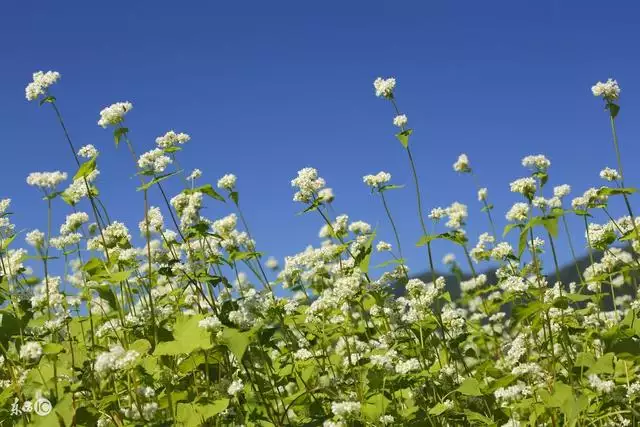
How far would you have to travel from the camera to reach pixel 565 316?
253 inches

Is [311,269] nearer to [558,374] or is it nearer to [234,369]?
[234,369]

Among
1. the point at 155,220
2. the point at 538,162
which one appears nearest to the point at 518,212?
the point at 538,162

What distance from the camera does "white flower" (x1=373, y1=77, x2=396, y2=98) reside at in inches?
292

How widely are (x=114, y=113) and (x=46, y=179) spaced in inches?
49.7

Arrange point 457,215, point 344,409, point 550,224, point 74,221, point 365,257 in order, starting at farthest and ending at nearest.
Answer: point 457,215, point 74,221, point 365,257, point 344,409, point 550,224

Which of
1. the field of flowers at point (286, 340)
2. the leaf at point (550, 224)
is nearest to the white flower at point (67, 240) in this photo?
the field of flowers at point (286, 340)

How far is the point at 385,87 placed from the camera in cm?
743

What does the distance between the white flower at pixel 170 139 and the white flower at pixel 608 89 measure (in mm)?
3904

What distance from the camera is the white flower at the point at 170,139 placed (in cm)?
638

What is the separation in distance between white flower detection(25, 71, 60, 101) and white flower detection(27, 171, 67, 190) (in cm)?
74

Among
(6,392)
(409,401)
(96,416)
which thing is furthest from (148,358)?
(409,401)

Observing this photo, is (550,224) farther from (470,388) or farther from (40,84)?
(40,84)

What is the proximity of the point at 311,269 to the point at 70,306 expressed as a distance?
285 centimetres

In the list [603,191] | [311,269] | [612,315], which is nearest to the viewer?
[603,191]
